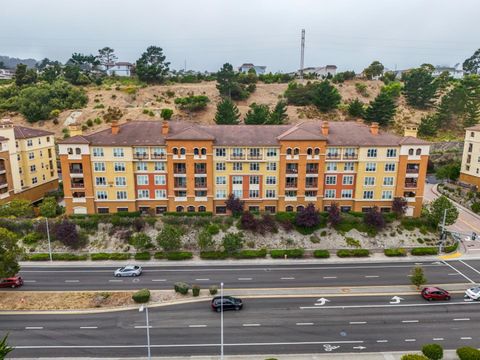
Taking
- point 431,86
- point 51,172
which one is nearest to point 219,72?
point 51,172

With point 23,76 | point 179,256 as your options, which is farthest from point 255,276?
point 23,76

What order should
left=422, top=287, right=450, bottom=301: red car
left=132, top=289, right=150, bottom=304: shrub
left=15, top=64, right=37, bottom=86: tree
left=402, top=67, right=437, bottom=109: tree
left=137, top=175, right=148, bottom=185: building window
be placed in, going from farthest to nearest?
left=15, top=64, right=37, bottom=86: tree → left=402, top=67, right=437, bottom=109: tree → left=137, top=175, right=148, bottom=185: building window → left=422, top=287, right=450, bottom=301: red car → left=132, top=289, right=150, bottom=304: shrub

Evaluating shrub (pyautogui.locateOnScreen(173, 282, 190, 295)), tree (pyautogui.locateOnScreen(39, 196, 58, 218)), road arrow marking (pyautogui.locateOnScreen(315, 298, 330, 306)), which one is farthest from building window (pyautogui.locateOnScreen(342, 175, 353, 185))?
tree (pyautogui.locateOnScreen(39, 196, 58, 218))

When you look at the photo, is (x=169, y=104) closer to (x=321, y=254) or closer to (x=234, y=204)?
(x=234, y=204)

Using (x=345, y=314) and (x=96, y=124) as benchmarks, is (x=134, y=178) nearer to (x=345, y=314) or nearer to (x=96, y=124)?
(x=345, y=314)

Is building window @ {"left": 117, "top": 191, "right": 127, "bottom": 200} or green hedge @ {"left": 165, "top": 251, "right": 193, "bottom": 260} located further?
→ building window @ {"left": 117, "top": 191, "right": 127, "bottom": 200}

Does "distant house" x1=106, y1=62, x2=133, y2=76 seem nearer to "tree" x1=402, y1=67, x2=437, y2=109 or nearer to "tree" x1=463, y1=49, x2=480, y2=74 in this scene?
"tree" x1=402, y1=67, x2=437, y2=109
